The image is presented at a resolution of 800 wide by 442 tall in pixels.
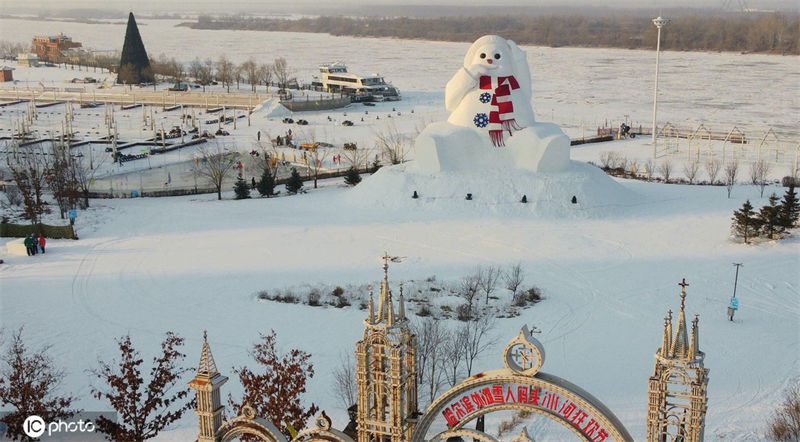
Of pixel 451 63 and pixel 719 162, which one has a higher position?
pixel 451 63

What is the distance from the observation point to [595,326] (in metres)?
21.0

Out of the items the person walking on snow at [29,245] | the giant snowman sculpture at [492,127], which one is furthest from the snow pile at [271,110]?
the person walking on snow at [29,245]

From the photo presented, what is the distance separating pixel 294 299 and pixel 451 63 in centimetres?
8995

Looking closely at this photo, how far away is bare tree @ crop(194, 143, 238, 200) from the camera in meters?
36.6

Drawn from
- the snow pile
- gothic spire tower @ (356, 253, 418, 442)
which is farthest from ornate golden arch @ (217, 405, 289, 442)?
the snow pile

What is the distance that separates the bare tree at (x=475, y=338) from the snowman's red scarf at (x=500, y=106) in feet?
37.9

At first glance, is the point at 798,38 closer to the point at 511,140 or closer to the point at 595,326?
the point at 511,140

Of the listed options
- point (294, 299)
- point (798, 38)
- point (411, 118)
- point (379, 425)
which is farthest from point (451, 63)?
point (379, 425)

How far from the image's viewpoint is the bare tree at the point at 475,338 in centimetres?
1825

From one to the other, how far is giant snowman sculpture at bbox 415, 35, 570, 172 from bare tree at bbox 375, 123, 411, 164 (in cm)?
955

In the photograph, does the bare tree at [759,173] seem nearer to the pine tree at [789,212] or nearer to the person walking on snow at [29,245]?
the pine tree at [789,212]

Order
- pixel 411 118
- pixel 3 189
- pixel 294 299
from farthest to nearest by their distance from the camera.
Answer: pixel 411 118 → pixel 3 189 → pixel 294 299

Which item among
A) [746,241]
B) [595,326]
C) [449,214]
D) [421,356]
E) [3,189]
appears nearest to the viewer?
[421,356]

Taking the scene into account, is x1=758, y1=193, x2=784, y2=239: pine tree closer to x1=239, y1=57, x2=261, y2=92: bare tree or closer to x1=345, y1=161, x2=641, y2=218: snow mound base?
x1=345, y1=161, x2=641, y2=218: snow mound base
